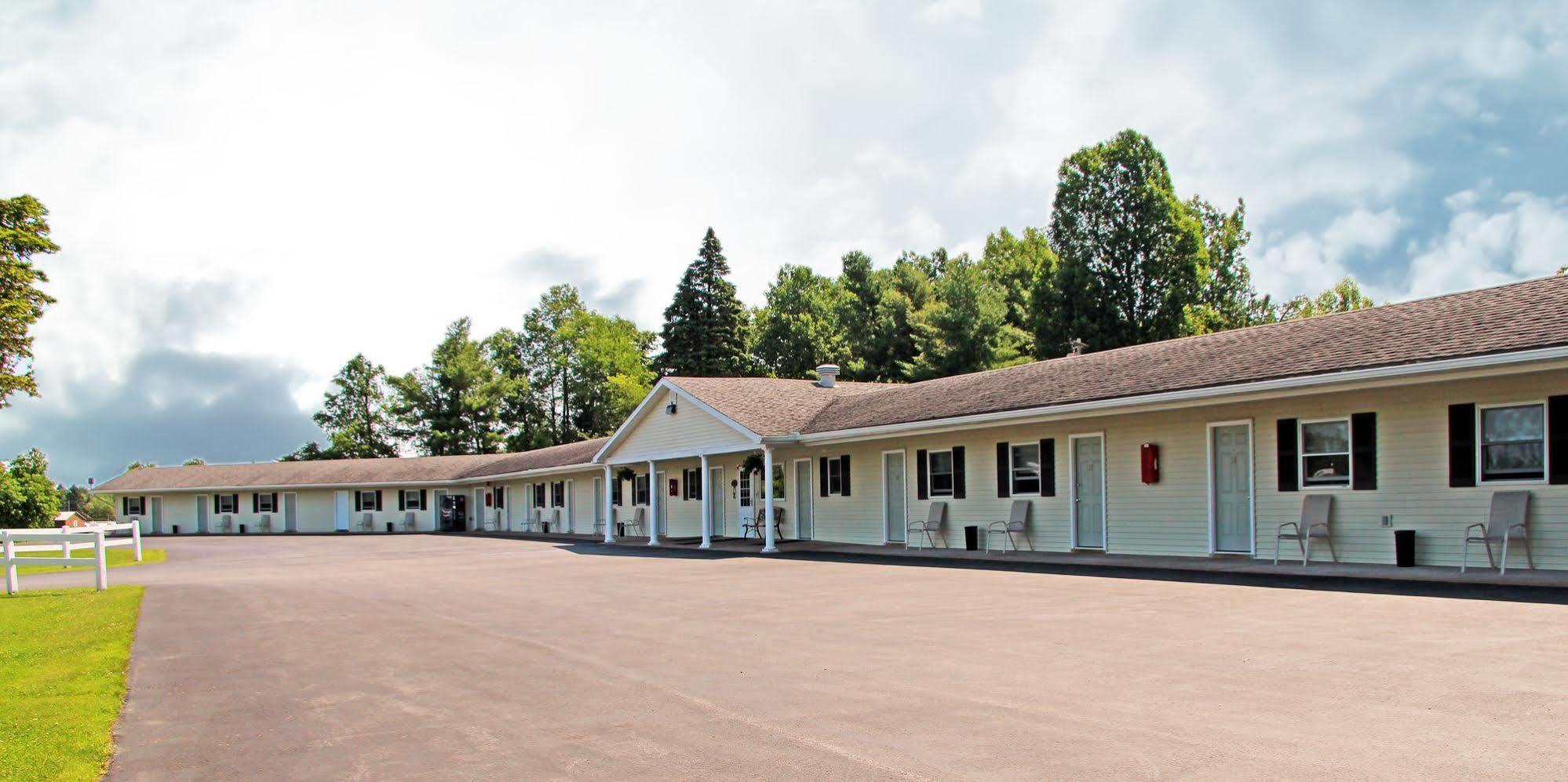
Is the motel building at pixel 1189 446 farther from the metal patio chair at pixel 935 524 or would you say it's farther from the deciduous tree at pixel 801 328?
the deciduous tree at pixel 801 328

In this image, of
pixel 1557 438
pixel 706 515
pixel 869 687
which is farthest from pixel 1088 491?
pixel 869 687

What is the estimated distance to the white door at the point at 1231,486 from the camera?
15.9 meters

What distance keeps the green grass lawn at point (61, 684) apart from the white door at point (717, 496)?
1717 cm

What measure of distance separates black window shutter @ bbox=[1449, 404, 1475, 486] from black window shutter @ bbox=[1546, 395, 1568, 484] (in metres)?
0.80

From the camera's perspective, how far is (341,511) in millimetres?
52156

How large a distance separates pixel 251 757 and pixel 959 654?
4.90m

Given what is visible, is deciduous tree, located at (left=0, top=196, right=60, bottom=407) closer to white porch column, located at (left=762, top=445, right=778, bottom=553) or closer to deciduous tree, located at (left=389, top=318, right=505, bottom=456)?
white porch column, located at (left=762, top=445, right=778, bottom=553)

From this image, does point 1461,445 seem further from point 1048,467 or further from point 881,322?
point 881,322

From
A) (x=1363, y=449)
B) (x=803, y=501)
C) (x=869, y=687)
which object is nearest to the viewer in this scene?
(x=869, y=687)

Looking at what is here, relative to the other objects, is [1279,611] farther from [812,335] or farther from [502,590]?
[812,335]

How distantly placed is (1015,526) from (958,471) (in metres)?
2.04

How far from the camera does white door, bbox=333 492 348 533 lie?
171 feet

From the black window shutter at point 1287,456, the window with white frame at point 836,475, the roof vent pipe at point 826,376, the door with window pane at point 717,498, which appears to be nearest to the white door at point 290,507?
the door with window pane at point 717,498

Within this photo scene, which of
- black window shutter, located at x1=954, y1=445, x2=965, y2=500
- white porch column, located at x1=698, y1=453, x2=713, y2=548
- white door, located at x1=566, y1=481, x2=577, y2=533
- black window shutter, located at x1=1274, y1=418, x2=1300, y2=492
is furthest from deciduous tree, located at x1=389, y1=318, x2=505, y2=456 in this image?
black window shutter, located at x1=1274, y1=418, x2=1300, y2=492
